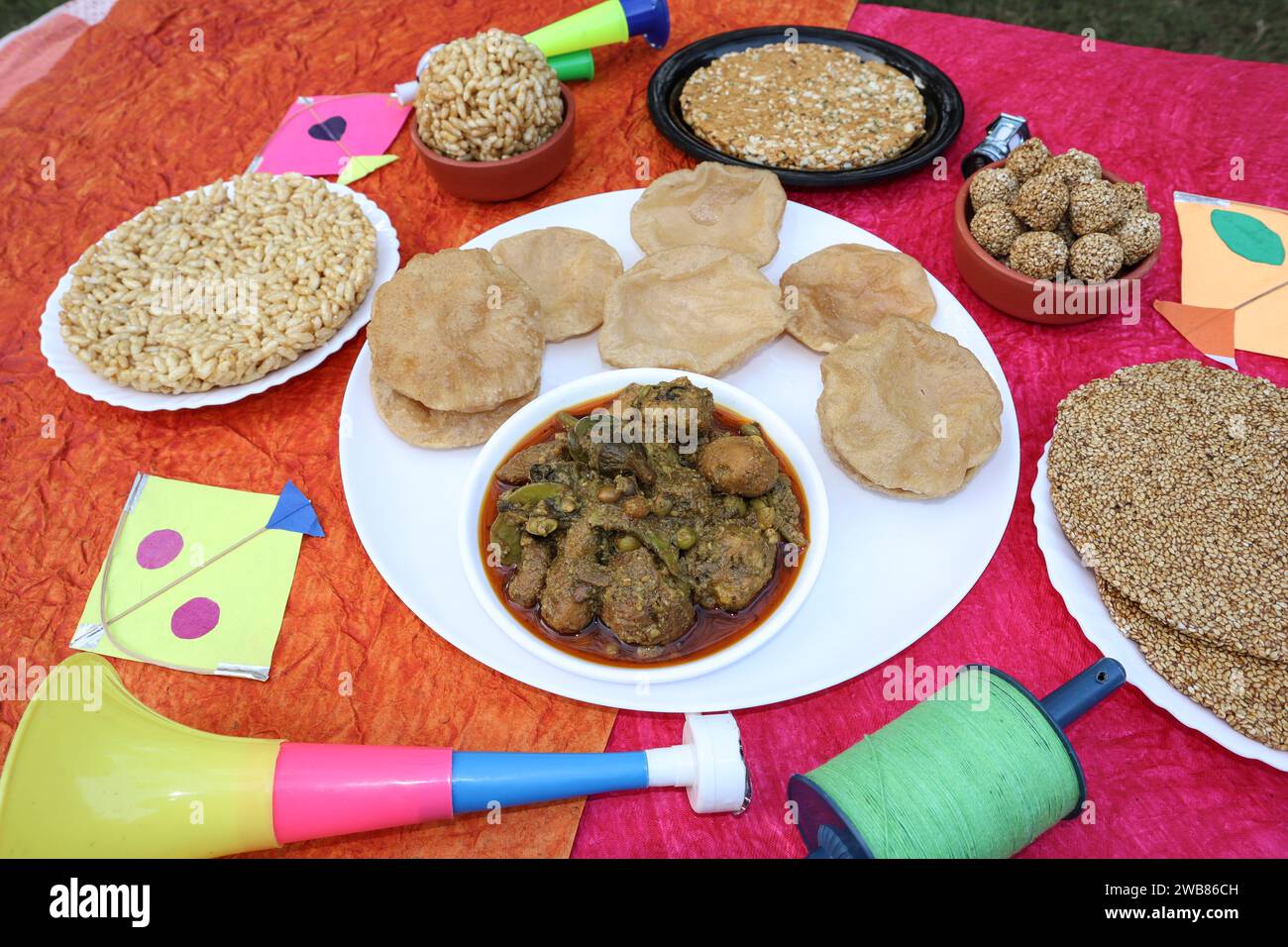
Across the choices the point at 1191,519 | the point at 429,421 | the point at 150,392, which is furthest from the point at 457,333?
the point at 1191,519

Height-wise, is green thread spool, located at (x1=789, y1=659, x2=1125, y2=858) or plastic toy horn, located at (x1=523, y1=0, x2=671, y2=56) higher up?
plastic toy horn, located at (x1=523, y1=0, x2=671, y2=56)

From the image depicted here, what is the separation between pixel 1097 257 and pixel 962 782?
147 cm

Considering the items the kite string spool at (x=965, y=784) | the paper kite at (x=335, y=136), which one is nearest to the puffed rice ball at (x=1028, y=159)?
the kite string spool at (x=965, y=784)

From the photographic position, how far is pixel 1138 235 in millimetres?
2184

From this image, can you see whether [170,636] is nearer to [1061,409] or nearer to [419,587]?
[419,587]

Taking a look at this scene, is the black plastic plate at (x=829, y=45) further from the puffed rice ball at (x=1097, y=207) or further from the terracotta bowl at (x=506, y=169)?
the puffed rice ball at (x=1097, y=207)

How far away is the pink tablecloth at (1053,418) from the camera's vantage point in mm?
1685

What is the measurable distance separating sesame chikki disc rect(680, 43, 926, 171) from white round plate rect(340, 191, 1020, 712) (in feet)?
2.14

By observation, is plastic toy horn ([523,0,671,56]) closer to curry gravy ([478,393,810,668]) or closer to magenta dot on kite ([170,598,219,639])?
curry gravy ([478,393,810,668])

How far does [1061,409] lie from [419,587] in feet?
5.34

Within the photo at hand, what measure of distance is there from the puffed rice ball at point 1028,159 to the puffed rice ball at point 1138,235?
30 centimetres

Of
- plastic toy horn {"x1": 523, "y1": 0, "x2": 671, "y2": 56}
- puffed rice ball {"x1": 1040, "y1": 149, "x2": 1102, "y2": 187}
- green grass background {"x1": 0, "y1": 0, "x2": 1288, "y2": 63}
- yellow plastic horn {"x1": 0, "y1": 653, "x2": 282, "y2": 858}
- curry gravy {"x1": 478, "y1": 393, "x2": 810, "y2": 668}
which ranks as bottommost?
green grass background {"x1": 0, "y1": 0, "x2": 1288, "y2": 63}

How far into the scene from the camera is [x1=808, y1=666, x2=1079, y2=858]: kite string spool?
1443 mm

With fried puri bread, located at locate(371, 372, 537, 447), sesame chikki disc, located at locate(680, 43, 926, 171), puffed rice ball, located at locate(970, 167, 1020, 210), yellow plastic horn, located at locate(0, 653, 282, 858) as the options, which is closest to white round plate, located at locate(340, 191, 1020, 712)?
fried puri bread, located at locate(371, 372, 537, 447)
